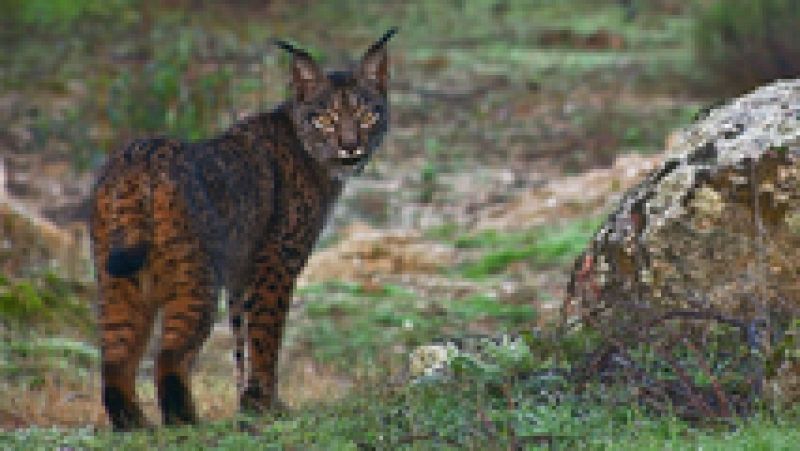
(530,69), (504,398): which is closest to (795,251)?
(504,398)

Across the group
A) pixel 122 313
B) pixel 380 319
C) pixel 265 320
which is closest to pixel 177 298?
pixel 122 313

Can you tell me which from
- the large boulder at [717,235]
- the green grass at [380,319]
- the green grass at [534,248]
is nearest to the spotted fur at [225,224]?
the large boulder at [717,235]

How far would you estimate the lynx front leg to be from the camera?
7656 millimetres

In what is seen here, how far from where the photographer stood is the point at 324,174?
8023 mm

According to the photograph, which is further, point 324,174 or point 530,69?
point 530,69

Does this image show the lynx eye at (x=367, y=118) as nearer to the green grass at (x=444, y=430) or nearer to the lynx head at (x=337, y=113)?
the lynx head at (x=337, y=113)

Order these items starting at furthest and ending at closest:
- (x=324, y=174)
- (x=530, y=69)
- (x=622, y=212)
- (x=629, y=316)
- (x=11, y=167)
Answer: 1. (x=530, y=69)
2. (x=11, y=167)
3. (x=324, y=174)
4. (x=622, y=212)
5. (x=629, y=316)

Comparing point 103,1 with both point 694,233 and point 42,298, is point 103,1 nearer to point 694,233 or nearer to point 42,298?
point 42,298

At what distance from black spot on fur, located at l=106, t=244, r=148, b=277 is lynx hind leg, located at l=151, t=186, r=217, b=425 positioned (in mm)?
157

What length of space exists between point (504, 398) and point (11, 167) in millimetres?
12413

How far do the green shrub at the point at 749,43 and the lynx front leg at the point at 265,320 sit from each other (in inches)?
485

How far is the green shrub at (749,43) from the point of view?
752 inches

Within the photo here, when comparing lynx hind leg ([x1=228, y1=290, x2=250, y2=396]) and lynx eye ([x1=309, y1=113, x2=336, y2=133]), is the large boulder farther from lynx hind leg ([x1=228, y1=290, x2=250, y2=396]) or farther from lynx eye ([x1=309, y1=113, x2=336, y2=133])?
lynx hind leg ([x1=228, y1=290, x2=250, y2=396])

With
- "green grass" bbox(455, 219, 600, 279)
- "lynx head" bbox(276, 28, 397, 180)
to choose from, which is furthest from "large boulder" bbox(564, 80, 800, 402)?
"green grass" bbox(455, 219, 600, 279)
